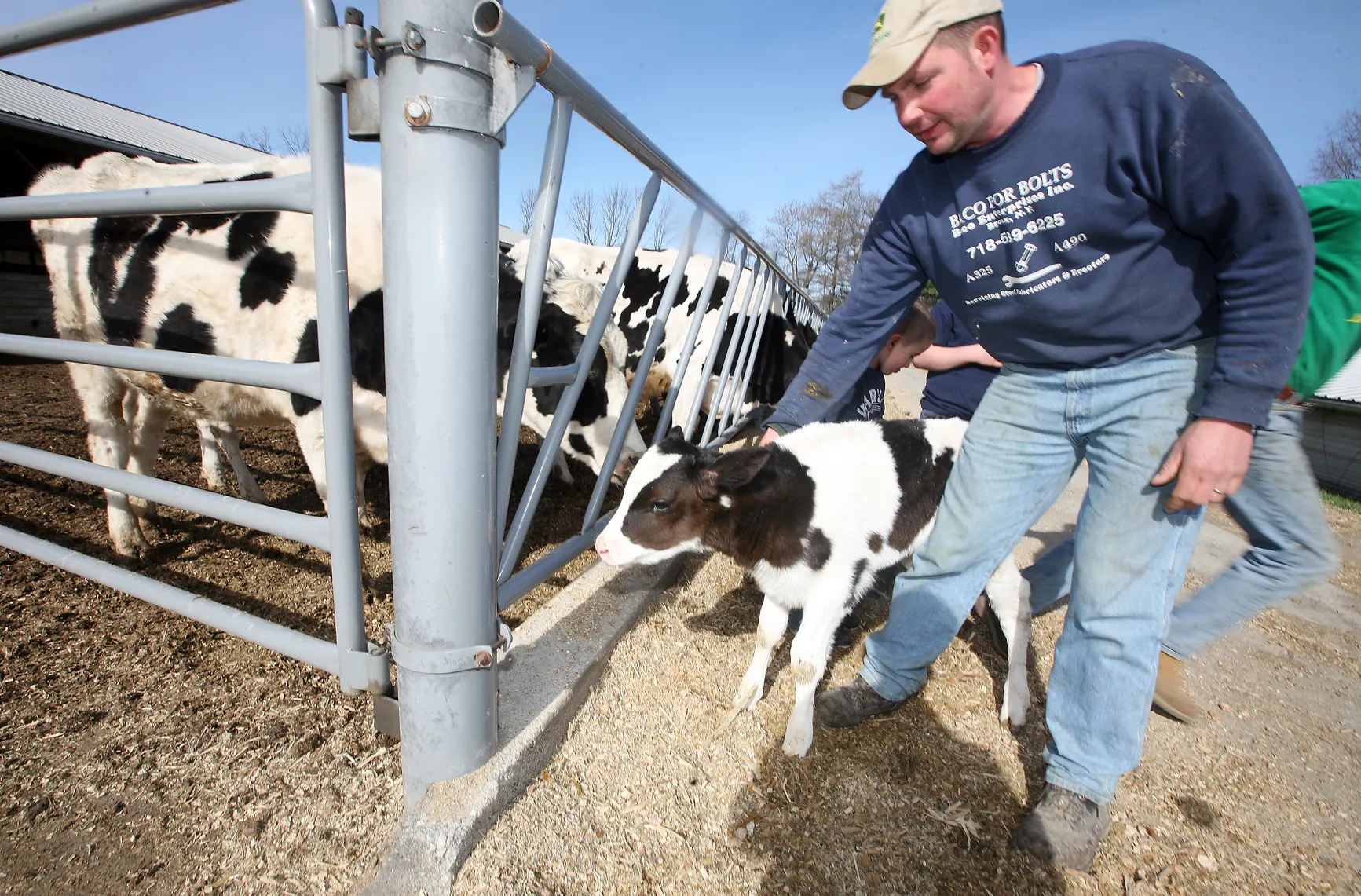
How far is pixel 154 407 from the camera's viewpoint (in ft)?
12.3

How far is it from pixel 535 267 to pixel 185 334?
273 cm

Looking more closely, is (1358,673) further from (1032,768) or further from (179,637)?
(179,637)

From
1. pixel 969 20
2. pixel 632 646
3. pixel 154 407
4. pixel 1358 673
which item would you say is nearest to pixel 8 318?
pixel 154 407

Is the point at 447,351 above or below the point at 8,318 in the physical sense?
above

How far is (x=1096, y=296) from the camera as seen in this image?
1.57 m

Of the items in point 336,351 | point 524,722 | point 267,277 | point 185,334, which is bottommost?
point 524,722

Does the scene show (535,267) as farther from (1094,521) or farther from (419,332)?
(1094,521)

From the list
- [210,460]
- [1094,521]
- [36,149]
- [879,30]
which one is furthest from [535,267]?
[36,149]

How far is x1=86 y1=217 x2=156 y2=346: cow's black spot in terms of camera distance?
10.9ft

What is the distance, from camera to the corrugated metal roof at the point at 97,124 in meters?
8.73

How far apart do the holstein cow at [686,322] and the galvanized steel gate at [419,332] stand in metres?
3.72

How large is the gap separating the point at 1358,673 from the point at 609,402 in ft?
12.3

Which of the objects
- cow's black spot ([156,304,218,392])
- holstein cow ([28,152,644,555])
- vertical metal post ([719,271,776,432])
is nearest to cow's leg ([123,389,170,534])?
holstein cow ([28,152,644,555])

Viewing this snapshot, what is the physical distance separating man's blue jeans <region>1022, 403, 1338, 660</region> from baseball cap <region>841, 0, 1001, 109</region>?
1281 mm
